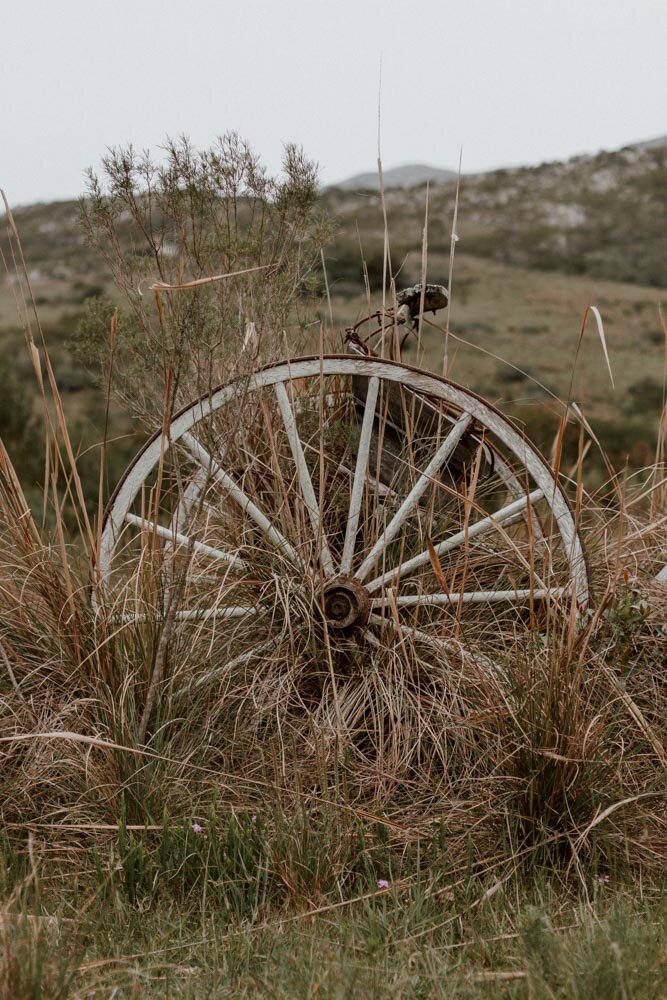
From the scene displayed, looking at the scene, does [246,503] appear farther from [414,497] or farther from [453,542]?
[453,542]

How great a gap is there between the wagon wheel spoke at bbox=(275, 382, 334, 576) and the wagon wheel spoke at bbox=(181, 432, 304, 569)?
9cm

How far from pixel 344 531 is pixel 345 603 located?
538mm

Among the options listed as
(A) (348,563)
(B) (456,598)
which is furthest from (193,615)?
(B) (456,598)

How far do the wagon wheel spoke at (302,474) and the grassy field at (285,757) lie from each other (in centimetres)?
8

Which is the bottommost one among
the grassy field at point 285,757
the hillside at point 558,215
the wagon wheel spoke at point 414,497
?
the hillside at point 558,215

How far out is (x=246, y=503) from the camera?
3.43 metres

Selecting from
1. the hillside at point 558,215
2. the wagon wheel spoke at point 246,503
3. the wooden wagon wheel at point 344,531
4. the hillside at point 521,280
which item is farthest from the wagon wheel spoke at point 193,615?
the hillside at point 558,215

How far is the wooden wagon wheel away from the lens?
327cm

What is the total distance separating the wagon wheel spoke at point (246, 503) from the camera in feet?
11.0

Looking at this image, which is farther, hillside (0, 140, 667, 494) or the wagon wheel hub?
hillside (0, 140, 667, 494)

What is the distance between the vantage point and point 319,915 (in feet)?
8.29

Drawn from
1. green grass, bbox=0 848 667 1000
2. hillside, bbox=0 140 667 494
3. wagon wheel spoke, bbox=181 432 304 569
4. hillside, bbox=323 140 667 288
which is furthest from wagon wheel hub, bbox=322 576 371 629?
hillside, bbox=323 140 667 288

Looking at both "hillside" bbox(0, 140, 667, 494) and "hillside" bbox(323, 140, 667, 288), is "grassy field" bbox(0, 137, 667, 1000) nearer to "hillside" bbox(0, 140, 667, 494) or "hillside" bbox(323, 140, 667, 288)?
"hillside" bbox(0, 140, 667, 494)

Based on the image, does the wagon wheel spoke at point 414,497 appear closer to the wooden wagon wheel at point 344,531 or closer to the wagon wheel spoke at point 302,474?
the wooden wagon wheel at point 344,531
